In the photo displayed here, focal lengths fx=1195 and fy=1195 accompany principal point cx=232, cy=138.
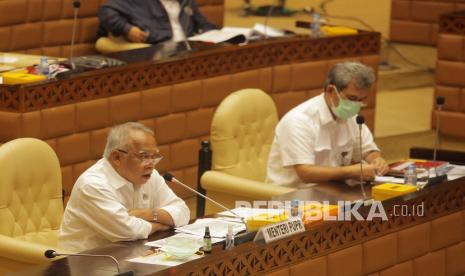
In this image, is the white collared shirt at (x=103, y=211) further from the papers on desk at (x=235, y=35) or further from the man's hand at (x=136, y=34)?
the man's hand at (x=136, y=34)

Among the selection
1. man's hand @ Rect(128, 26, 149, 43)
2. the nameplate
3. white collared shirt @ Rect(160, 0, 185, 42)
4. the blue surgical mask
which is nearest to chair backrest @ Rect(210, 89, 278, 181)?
the blue surgical mask

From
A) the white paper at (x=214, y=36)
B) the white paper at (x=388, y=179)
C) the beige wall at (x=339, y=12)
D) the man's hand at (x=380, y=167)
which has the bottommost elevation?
the beige wall at (x=339, y=12)

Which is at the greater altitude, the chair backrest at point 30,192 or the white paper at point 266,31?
the white paper at point 266,31

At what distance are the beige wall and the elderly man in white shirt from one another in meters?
7.03

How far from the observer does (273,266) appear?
454 centimetres

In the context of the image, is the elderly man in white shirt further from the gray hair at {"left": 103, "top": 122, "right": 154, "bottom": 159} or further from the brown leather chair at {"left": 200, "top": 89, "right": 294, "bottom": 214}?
the brown leather chair at {"left": 200, "top": 89, "right": 294, "bottom": 214}

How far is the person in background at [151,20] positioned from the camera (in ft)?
27.3

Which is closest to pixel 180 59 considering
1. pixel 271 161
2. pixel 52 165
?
pixel 271 161

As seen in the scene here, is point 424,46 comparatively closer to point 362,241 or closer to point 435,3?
point 435,3

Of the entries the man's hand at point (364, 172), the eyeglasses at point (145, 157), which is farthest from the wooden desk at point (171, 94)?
the man's hand at point (364, 172)

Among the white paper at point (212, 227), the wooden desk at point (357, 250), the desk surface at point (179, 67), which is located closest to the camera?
the wooden desk at point (357, 250)

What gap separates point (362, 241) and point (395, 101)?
545 centimetres

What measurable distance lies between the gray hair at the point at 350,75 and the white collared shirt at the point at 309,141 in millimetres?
143

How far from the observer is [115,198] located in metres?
4.91
